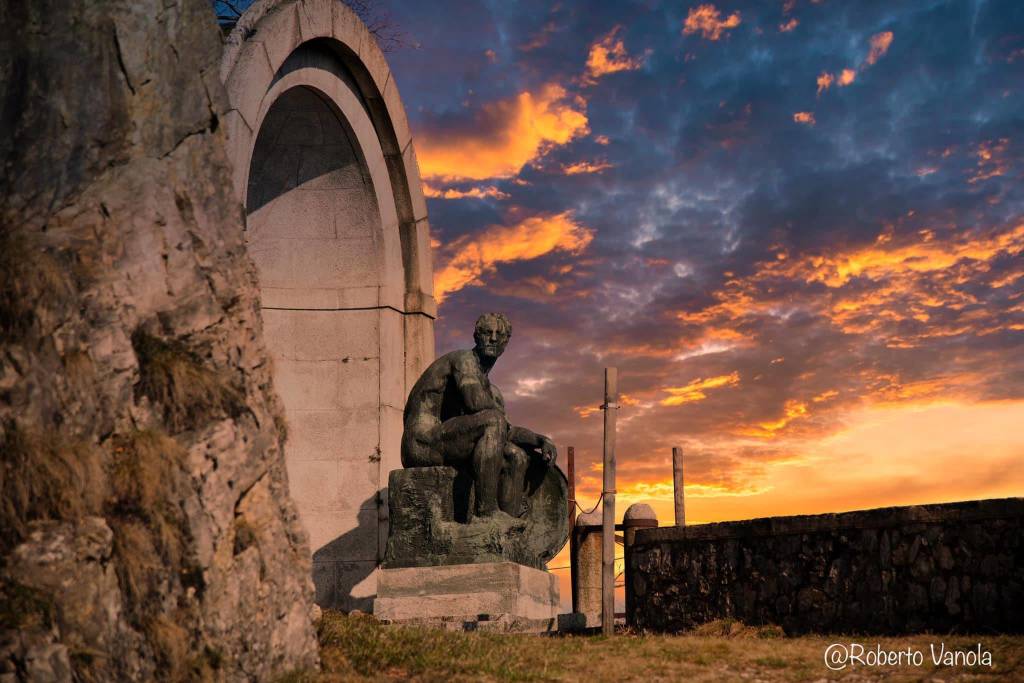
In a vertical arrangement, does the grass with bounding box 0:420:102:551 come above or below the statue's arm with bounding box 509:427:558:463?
below

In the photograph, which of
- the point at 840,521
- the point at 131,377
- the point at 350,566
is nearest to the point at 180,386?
the point at 131,377

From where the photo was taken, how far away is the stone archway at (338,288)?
12078mm

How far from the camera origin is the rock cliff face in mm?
5340

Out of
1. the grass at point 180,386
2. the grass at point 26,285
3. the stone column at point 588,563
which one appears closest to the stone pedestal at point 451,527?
the grass at point 180,386

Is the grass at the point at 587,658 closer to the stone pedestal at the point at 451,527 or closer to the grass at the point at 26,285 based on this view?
the stone pedestal at the point at 451,527

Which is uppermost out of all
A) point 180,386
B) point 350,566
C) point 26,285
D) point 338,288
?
point 338,288

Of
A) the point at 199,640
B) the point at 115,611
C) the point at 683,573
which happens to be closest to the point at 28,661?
the point at 115,611

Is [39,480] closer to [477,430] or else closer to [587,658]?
[587,658]

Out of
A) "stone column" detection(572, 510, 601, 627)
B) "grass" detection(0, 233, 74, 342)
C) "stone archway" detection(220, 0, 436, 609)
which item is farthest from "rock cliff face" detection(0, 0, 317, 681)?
"stone column" detection(572, 510, 601, 627)

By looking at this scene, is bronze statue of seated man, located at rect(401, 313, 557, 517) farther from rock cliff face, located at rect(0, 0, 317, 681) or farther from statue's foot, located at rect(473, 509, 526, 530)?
rock cliff face, located at rect(0, 0, 317, 681)

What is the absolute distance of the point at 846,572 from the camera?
975 cm

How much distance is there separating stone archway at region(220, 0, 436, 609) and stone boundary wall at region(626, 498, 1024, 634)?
2.98m

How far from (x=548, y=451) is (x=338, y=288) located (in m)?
3.35

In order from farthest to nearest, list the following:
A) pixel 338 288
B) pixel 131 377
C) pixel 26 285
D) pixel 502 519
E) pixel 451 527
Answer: pixel 338 288 → pixel 502 519 → pixel 451 527 → pixel 131 377 → pixel 26 285
